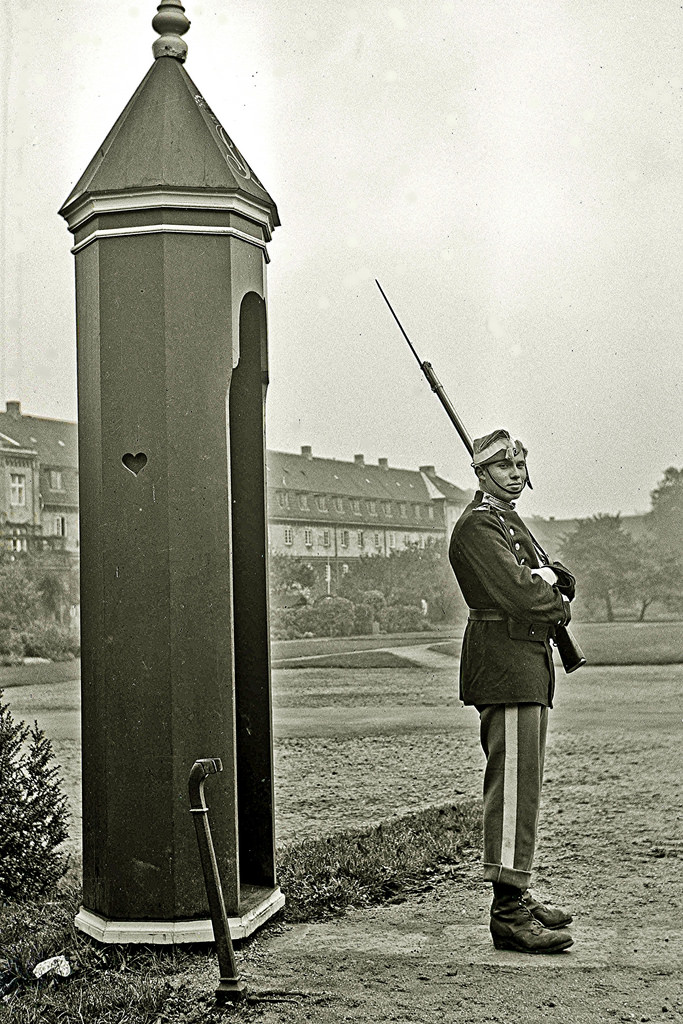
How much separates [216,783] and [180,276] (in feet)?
5.47

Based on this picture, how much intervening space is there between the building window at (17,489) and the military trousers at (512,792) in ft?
13.0

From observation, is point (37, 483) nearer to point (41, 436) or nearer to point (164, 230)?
point (41, 436)

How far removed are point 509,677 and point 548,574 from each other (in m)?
0.36

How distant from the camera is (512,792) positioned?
3924 mm

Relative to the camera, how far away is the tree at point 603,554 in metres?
7.09

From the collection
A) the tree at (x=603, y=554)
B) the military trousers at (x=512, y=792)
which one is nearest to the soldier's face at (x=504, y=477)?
the military trousers at (x=512, y=792)

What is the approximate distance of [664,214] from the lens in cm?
704

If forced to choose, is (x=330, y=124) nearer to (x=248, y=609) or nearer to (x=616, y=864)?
(x=248, y=609)

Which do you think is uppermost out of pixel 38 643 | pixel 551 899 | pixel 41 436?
pixel 41 436

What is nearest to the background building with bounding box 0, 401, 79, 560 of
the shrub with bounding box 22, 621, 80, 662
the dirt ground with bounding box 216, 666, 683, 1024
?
the shrub with bounding box 22, 621, 80, 662

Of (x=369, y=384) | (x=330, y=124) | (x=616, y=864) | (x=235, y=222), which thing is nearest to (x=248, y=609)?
(x=235, y=222)

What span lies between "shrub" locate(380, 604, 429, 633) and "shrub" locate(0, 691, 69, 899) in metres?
2.28

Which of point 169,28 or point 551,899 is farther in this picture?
point 551,899

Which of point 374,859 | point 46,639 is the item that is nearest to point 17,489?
point 46,639
